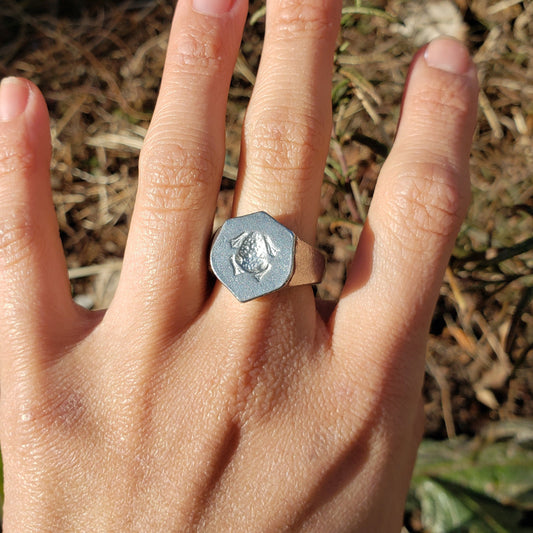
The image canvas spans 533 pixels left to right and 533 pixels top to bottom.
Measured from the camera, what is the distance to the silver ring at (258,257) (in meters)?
1.35

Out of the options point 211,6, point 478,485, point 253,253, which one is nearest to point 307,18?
point 211,6

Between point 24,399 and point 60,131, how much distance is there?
1.87m

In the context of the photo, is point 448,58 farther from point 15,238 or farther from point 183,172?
point 15,238

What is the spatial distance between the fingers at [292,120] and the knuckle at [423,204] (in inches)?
9.0

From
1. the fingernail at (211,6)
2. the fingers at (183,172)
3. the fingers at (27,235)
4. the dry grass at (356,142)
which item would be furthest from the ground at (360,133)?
the fingers at (27,235)

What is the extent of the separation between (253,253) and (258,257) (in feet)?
0.05

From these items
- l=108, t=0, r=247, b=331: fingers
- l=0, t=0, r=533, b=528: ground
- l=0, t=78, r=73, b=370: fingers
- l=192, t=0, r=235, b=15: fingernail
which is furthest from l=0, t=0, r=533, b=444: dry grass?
l=0, t=78, r=73, b=370: fingers

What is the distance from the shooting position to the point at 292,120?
153 cm

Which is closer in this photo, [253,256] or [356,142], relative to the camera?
[253,256]

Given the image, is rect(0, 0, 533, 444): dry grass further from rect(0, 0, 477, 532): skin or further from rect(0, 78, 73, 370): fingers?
rect(0, 78, 73, 370): fingers

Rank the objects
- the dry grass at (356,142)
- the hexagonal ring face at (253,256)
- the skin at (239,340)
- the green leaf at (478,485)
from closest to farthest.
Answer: the hexagonal ring face at (253,256), the skin at (239,340), the green leaf at (478,485), the dry grass at (356,142)

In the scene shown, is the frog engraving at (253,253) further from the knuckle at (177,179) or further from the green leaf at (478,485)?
the green leaf at (478,485)

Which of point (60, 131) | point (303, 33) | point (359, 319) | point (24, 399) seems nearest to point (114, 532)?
point (24, 399)

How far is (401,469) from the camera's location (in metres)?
1.57
